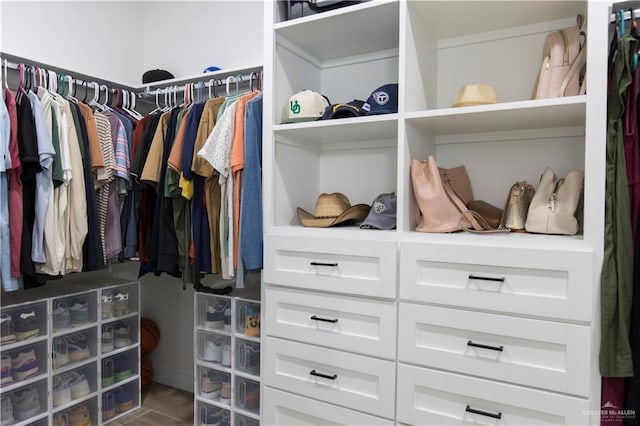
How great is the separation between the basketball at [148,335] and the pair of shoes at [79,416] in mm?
494

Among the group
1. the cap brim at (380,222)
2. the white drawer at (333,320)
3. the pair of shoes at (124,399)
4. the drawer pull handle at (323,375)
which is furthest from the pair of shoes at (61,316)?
the cap brim at (380,222)

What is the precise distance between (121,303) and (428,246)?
1.78 metres

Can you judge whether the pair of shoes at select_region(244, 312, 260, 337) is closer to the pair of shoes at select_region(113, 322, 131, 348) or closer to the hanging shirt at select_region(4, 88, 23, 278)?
the pair of shoes at select_region(113, 322, 131, 348)

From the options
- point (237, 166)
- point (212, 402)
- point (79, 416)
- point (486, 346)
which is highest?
point (237, 166)

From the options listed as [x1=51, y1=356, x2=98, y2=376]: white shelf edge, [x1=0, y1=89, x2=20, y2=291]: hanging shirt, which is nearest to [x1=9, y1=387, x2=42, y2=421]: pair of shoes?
[x1=51, y1=356, x2=98, y2=376]: white shelf edge

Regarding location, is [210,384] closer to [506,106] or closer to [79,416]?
[79,416]

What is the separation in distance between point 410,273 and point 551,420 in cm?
56

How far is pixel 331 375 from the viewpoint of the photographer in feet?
5.14

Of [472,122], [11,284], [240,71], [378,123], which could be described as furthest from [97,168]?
[472,122]

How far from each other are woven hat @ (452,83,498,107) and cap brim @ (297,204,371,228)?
22.0 inches

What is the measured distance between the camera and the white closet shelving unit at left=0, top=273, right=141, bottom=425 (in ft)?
6.48

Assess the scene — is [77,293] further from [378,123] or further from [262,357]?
[378,123]

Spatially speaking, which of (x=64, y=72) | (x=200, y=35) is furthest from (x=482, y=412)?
(x=200, y=35)

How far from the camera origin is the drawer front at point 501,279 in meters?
1.20
